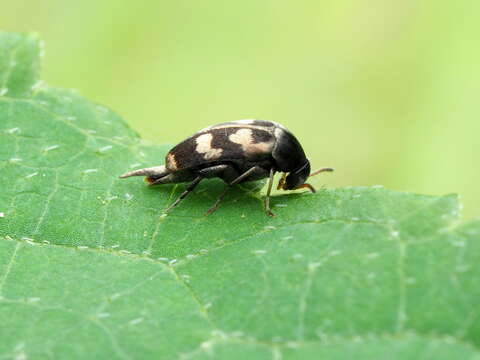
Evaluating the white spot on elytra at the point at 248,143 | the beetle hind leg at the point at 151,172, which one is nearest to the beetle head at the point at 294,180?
the white spot on elytra at the point at 248,143

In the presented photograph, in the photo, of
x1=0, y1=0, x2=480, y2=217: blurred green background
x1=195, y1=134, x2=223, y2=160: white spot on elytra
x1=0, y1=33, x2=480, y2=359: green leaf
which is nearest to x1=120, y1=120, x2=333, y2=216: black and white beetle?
x1=195, y1=134, x2=223, y2=160: white spot on elytra

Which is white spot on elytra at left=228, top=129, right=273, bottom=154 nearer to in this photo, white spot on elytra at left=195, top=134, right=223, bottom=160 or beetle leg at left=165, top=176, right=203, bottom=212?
white spot on elytra at left=195, top=134, right=223, bottom=160

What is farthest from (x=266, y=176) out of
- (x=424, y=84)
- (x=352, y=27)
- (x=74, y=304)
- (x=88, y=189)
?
(x=352, y=27)

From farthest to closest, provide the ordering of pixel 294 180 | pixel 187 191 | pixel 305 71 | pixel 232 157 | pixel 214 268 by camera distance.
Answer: pixel 305 71 → pixel 294 180 → pixel 232 157 → pixel 187 191 → pixel 214 268

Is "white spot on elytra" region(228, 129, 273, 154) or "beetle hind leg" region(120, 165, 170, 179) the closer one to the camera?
"beetle hind leg" region(120, 165, 170, 179)

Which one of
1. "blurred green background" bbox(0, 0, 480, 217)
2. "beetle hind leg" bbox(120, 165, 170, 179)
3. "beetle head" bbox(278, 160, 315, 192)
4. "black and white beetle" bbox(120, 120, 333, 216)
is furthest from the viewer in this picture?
"blurred green background" bbox(0, 0, 480, 217)

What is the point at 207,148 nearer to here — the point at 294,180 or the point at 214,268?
the point at 294,180

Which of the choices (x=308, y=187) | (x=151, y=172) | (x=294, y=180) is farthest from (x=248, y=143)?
(x=151, y=172)
